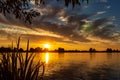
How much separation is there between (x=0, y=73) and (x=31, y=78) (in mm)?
775

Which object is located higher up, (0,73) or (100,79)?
(0,73)

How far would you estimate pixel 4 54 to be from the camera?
5.76 meters

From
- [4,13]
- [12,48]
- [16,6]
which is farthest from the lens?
[16,6]

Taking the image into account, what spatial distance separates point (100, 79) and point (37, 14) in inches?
2037

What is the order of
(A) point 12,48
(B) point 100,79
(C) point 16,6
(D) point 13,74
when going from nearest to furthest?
1. (D) point 13,74
2. (A) point 12,48
3. (C) point 16,6
4. (B) point 100,79

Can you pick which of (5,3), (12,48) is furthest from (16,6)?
(12,48)

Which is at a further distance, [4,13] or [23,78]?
[4,13]

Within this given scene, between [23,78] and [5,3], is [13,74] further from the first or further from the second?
[5,3]

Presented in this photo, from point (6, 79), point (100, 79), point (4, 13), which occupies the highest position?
point (4, 13)

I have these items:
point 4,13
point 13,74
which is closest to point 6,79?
point 13,74

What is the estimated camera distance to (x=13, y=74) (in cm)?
545

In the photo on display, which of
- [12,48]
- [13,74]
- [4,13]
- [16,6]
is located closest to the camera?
[13,74]

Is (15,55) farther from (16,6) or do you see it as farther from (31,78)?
(16,6)

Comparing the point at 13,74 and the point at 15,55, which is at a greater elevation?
the point at 15,55
